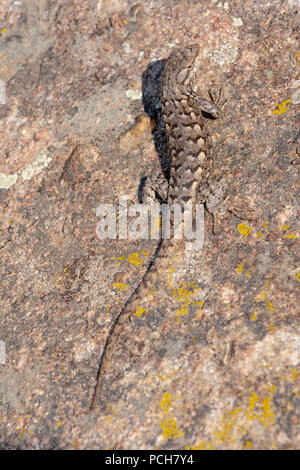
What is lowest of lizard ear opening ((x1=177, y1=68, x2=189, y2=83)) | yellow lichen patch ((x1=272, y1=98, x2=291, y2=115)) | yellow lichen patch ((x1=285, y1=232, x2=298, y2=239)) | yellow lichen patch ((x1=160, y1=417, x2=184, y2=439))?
yellow lichen patch ((x1=160, y1=417, x2=184, y2=439))

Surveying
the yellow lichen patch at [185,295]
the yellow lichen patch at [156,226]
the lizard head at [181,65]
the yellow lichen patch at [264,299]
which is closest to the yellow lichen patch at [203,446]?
the yellow lichen patch at [185,295]

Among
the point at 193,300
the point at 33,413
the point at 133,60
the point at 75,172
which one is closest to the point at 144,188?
the point at 75,172

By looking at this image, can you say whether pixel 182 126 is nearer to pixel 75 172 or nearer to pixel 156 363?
pixel 75 172

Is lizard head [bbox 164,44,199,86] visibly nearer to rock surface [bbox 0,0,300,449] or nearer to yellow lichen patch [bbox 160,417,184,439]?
rock surface [bbox 0,0,300,449]

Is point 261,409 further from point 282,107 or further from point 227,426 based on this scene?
point 282,107

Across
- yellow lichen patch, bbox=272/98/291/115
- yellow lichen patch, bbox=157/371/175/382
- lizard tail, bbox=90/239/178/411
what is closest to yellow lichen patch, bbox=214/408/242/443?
yellow lichen patch, bbox=157/371/175/382

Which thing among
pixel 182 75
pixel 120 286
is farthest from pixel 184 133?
pixel 120 286

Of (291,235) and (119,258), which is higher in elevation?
(119,258)
